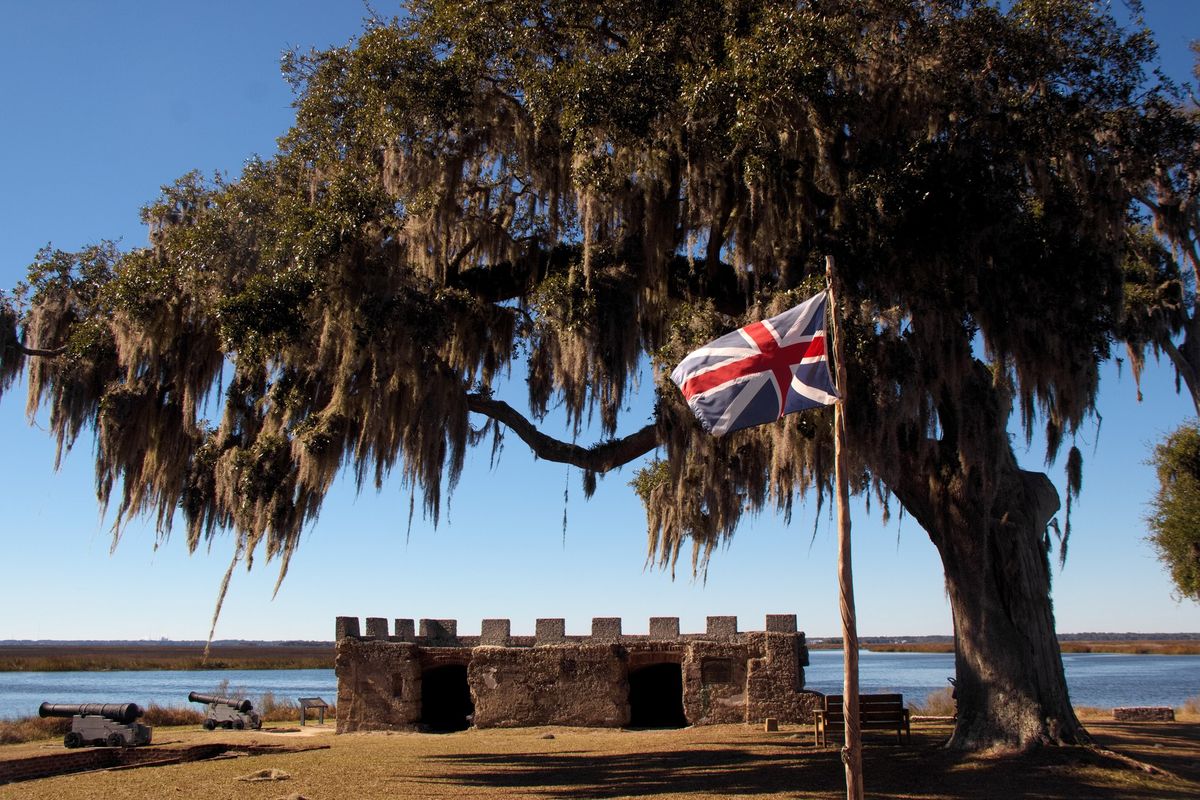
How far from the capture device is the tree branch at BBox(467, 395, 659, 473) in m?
12.1

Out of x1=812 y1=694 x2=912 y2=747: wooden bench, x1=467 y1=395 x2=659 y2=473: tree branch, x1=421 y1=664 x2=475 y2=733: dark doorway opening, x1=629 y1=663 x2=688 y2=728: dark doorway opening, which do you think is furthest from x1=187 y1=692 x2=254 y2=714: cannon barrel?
x1=812 y1=694 x2=912 y2=747: wooden bench

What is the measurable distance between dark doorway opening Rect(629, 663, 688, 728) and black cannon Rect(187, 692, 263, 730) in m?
8.77

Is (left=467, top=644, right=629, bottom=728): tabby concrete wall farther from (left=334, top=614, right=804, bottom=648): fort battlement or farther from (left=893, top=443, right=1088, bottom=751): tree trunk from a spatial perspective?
(left=893, top=443, right=1088, bottom=751): tree trunk

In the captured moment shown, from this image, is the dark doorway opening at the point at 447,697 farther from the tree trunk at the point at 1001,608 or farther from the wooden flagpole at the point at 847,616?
the wooden flagpole at the point at 847,616

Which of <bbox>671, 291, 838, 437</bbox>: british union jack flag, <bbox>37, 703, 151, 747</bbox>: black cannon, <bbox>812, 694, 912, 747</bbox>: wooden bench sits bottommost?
<bbox>37, 703, 151, 747</bbox>: black cannon

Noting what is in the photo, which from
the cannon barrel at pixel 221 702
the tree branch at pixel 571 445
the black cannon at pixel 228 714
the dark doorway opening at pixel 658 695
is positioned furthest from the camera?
the dark doorway opening at pixel 658 695

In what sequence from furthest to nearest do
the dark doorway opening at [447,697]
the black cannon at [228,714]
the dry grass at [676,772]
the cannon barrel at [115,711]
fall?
the black cannon at [228,714] → the dark doorway opening at [447,697] → the cannon barrel at [115,711] → the dry grass at [676,772]

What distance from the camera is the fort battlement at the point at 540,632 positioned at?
688 inches

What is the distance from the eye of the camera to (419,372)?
36.9 ft

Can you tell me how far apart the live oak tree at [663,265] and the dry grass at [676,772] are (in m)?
1.01

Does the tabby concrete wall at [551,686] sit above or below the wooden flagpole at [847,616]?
below

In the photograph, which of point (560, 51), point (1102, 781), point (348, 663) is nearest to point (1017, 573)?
point (1102, 781)

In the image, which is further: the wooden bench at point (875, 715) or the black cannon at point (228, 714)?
the black cannon at point (228, 714)

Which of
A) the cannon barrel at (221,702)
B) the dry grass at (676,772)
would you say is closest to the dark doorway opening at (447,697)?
the cannon barrel at (221,702)
